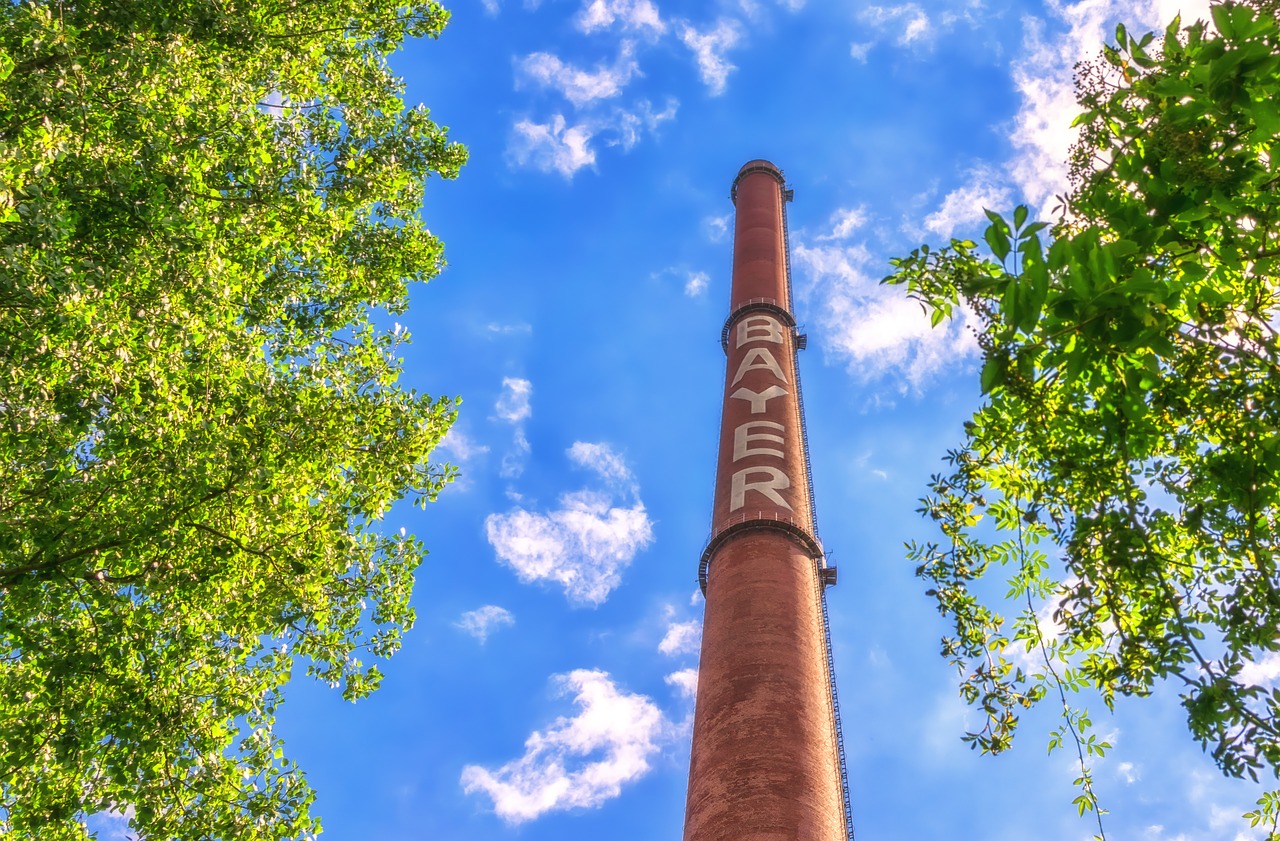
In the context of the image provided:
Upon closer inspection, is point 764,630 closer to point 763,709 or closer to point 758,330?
point 763,709

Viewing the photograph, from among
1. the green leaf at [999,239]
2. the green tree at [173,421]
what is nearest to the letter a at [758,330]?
the green tree at [173,421]

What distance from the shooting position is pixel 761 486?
17219 millimetres

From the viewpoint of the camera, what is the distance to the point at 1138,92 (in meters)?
4.26

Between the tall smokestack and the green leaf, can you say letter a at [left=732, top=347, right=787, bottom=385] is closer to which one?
the tall smokestack

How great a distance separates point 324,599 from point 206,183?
13.8ft

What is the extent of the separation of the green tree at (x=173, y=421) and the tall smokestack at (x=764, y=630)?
6.37 metres

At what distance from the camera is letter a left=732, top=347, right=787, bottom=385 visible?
2008 centimetres

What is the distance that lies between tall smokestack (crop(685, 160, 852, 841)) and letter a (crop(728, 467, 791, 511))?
0.08ft

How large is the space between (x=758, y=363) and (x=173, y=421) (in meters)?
14.6

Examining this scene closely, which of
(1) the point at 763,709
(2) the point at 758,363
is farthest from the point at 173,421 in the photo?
(2) the point at 758,363

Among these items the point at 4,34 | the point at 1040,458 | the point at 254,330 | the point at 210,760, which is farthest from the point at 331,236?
the point at 1040,458

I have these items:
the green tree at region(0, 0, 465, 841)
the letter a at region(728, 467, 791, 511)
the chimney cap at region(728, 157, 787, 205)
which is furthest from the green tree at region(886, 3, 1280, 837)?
the chimney cap at region(728, 157, 787, 205)

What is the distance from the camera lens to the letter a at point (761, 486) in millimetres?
17033

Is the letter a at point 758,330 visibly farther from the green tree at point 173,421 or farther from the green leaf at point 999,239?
the green leaf at point 999,239
